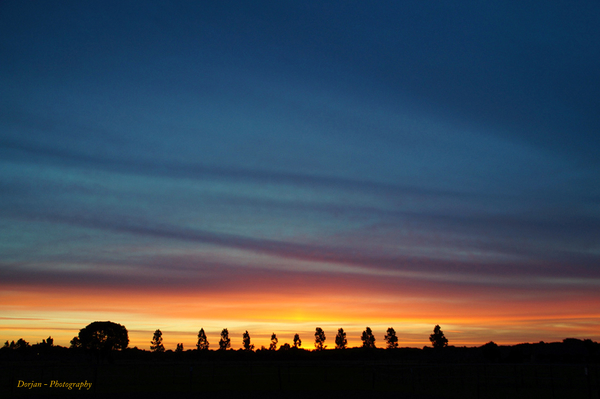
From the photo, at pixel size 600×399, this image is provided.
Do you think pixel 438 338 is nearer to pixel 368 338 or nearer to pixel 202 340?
pixel 368 338

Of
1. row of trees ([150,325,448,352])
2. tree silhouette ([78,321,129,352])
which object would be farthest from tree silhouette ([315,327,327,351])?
tree silhouette ([78,321,129,352])

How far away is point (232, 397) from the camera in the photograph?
2995cm

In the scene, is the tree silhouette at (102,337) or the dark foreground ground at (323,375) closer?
the dark foreground ground at (323,375)

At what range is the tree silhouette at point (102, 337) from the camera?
92312mm

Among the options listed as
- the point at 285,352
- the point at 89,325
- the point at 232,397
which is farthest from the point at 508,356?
the point at 89,325

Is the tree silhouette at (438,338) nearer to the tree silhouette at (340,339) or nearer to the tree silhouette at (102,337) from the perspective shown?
the tree silhouette at (340,339)

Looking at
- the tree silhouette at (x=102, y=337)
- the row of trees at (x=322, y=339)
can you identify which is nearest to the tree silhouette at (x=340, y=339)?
the row of trees at (x=322, y=339)

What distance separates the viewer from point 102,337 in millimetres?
93062

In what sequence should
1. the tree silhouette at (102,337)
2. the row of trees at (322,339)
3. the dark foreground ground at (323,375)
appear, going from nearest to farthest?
the dark foreground ground at (323,375) < the tree silhouette at (102,337) < the row of trees at (322,339)

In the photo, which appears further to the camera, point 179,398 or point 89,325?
point 89,325

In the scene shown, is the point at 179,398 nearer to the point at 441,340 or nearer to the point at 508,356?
the point at 508,356

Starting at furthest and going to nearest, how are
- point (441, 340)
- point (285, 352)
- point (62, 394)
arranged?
point (441, 340) → point (285, 352) → point (62, 394)

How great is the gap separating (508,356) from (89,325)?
85478mm

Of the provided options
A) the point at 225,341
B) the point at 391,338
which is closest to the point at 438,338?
the point at 391,338
